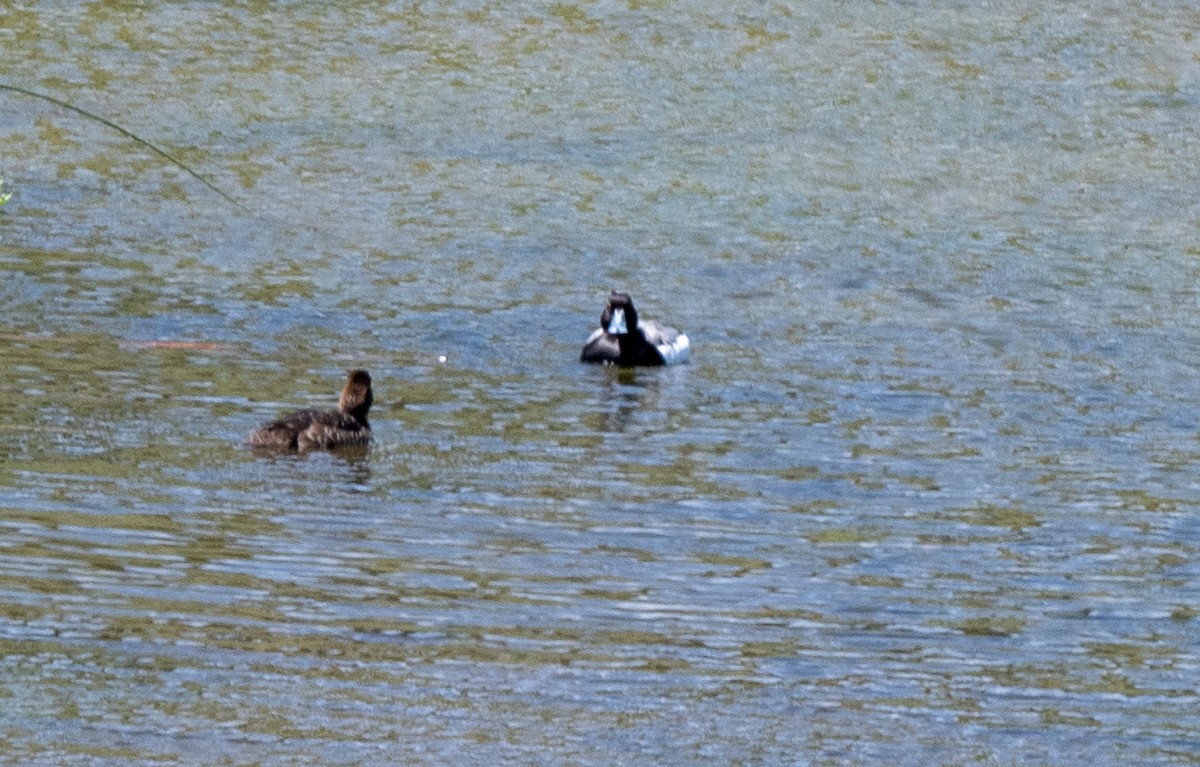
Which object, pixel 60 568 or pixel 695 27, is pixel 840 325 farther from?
pixel 695 27

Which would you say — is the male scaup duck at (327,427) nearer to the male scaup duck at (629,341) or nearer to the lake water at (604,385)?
the lake water at (604,385)

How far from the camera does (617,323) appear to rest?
1308 centimetres

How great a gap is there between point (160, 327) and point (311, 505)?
3.81m

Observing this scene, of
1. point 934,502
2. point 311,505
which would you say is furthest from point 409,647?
point 934,502

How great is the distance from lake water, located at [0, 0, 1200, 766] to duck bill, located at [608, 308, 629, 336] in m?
0.39

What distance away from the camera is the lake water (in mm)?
6941

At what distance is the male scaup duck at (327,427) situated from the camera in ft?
32.8

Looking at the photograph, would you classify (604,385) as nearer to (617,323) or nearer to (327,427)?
(617,323)

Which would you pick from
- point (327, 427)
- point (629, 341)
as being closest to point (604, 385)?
point (629, 341)

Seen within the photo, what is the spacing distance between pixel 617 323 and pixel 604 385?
0.55 meters

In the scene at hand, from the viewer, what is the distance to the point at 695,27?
21.9m

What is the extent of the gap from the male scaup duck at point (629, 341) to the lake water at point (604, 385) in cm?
15

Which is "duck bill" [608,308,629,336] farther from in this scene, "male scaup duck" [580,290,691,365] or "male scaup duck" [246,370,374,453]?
"male scaup duck" [246,370,374,453]

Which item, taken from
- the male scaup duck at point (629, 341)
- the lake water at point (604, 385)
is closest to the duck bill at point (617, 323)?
the male scaup duck at point (629, 341)
